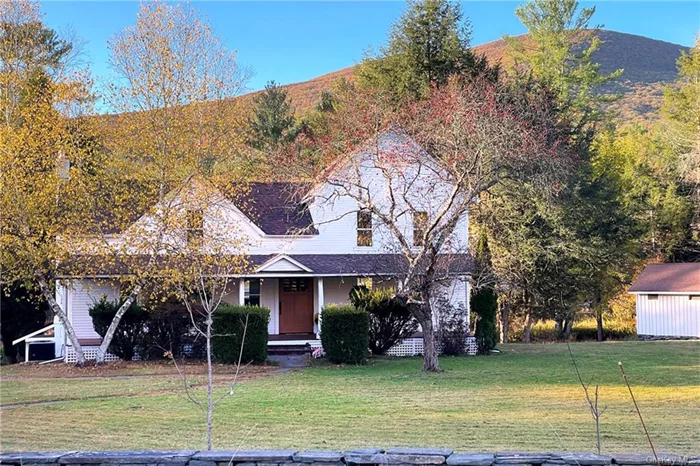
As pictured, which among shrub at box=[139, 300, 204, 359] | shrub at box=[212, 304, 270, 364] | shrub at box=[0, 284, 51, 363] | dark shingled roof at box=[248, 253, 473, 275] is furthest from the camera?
shrub at box=[0, 284, 51, 363]

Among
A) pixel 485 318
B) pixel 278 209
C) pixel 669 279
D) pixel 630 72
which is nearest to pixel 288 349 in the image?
pixel 278 209

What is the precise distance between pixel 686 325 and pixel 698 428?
24.4 m

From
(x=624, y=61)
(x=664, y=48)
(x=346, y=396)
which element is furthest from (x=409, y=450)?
(x=664, y=48)

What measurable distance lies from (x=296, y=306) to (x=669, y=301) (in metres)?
17.7

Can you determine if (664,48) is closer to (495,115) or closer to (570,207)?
(570,207)

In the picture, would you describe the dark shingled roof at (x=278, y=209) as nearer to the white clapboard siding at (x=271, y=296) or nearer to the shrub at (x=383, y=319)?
the white clapboard siding at (x=271, y=296)

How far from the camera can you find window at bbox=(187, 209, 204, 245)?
20172 millimetres

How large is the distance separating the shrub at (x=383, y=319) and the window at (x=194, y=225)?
5.12 m

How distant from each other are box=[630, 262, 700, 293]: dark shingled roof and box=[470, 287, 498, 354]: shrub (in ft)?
41.3

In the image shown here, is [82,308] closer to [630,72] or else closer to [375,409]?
[375,409]

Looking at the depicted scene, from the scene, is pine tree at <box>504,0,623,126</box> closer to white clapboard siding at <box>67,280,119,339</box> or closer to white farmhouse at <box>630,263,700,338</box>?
white farmhouse at <box>630,263,700,338</box>

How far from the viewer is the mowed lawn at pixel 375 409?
8.95 metres

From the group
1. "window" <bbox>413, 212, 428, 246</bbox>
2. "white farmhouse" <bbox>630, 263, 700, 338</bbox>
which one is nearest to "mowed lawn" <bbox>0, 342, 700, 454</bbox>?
"window" <bbox>413, 212, 428, 246</bbox>

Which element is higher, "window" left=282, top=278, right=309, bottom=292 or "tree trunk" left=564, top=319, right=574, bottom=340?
"window" left=282, top=278, right=309, bottom=292
